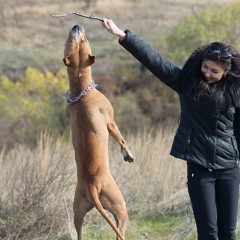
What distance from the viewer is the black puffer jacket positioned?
4574mm

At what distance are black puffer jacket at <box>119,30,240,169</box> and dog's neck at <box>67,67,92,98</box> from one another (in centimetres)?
38

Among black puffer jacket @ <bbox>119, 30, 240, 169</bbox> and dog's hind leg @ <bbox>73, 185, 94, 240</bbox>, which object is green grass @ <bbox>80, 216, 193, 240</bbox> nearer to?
dog's hind leg @ <bbox>73, 185, 94, 240</bbox>

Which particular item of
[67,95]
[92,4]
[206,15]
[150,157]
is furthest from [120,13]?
[67,95]

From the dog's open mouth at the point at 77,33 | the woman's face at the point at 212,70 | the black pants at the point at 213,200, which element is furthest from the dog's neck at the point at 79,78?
the black pants at the point at 213,200

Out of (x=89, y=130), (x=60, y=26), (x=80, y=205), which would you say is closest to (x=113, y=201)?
(x=80, y=205)

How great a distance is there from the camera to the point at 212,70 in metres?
4.59

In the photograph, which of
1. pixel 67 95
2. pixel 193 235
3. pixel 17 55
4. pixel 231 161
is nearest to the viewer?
pixel 231 161

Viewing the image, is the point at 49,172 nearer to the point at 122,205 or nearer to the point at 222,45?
the point at 122,205

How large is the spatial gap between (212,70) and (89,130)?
98 cm

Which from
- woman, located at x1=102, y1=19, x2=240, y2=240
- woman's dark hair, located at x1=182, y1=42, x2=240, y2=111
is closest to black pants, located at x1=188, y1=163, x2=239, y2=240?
woman, located at x1=102, y1=19, x2=240, y2=240

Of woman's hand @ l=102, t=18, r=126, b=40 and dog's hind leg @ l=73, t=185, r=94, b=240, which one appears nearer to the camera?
woman's hand @ l=102, t=18, r=126, b=40

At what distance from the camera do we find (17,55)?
144 ft

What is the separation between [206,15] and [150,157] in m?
21.7

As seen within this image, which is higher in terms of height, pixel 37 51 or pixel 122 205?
pixel 122 205
